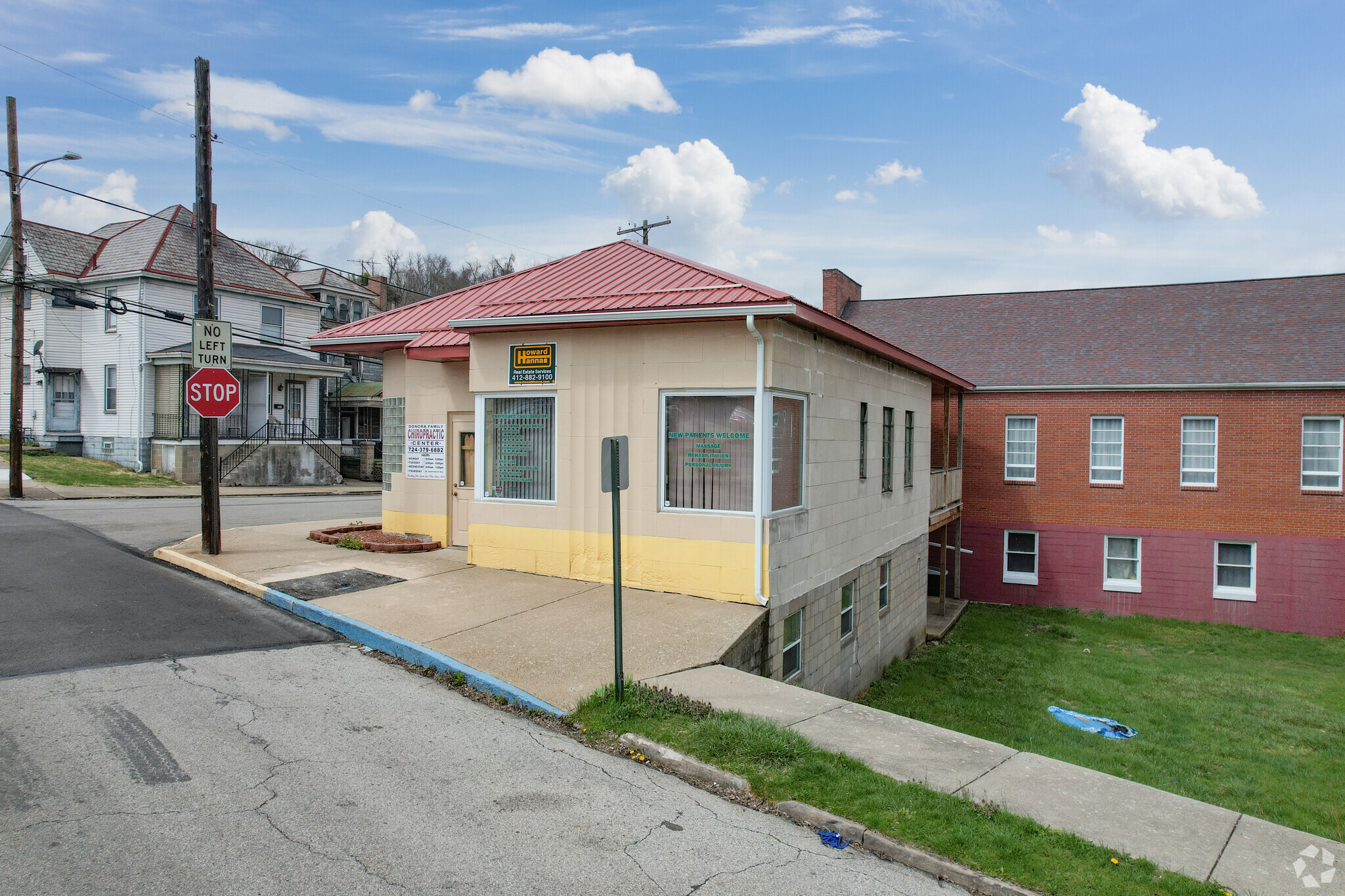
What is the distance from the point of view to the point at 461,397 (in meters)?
13.4

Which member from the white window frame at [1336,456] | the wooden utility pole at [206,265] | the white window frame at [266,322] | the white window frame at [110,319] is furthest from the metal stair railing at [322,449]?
the white window frame at [1336,456]

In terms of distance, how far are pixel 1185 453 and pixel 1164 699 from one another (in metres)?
11.1

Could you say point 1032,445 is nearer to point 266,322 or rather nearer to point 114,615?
point 114,615

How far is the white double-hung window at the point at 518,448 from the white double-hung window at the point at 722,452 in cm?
171

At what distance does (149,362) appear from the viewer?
30781 mm

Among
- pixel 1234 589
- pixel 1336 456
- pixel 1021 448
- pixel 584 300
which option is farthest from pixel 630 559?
pixel 1336 456

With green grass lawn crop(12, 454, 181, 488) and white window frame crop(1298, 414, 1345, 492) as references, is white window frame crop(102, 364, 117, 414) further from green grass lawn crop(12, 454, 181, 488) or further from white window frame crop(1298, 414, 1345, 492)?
white window frame crop(1298, 414, 1345, 492)

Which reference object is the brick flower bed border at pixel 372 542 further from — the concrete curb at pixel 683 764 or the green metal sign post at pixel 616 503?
the concrete curb at pixel 683 764

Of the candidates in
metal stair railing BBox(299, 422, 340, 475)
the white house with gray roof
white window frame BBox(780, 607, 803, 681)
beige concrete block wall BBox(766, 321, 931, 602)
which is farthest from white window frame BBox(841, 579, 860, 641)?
metal stair railing BBox(299, 422, 340, 475)

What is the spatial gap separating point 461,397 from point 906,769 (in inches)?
384

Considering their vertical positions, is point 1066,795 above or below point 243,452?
below

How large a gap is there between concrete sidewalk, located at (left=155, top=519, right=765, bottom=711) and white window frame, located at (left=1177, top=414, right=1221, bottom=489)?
1916cm

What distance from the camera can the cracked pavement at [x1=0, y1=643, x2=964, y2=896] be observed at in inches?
161

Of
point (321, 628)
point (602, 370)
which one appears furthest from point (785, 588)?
point (321, 628)
